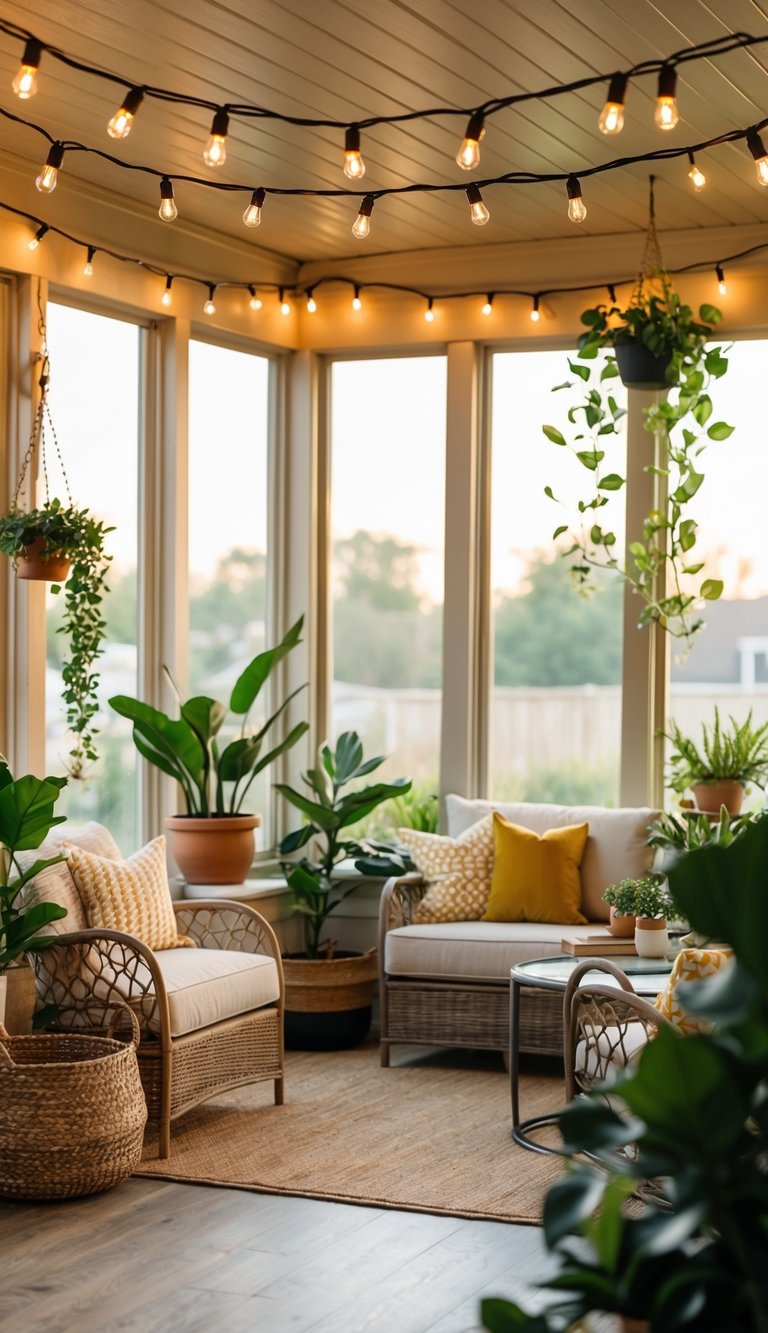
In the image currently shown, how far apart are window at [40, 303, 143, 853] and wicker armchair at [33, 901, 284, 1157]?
910 mm

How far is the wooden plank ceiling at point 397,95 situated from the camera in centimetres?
404

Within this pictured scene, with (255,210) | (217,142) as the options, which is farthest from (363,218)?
(217,142)

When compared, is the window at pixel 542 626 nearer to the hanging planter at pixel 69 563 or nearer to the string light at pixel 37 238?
the hanging planter at pixel 69 563

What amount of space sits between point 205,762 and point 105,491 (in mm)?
1101

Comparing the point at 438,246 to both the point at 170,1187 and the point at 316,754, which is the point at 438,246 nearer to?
the point at 316,754

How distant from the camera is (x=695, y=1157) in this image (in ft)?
4.40

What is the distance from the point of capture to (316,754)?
271 inches

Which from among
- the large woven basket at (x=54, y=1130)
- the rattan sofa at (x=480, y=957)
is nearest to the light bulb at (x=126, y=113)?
the large woven basket at (x=54, y=1130)

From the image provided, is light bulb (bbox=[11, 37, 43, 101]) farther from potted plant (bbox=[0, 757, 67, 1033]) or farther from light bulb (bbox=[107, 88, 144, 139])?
potted plant (bbox=[0, 757, 67, 1033])

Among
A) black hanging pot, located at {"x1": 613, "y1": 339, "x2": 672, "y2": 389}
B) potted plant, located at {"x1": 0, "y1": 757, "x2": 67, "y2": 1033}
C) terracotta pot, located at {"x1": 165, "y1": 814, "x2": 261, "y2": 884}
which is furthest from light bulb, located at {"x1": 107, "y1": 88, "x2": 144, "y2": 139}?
terracotta pot, located at {"x1": 165, "y1": 814, "x2": 261, "y2": 884}

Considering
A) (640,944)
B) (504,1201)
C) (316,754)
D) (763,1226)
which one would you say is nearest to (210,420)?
(316,754)

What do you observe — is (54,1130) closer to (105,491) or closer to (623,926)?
(623,926)

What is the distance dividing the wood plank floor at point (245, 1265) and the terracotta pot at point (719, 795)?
7.58 feet

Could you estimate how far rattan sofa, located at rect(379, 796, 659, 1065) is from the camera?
571cm
